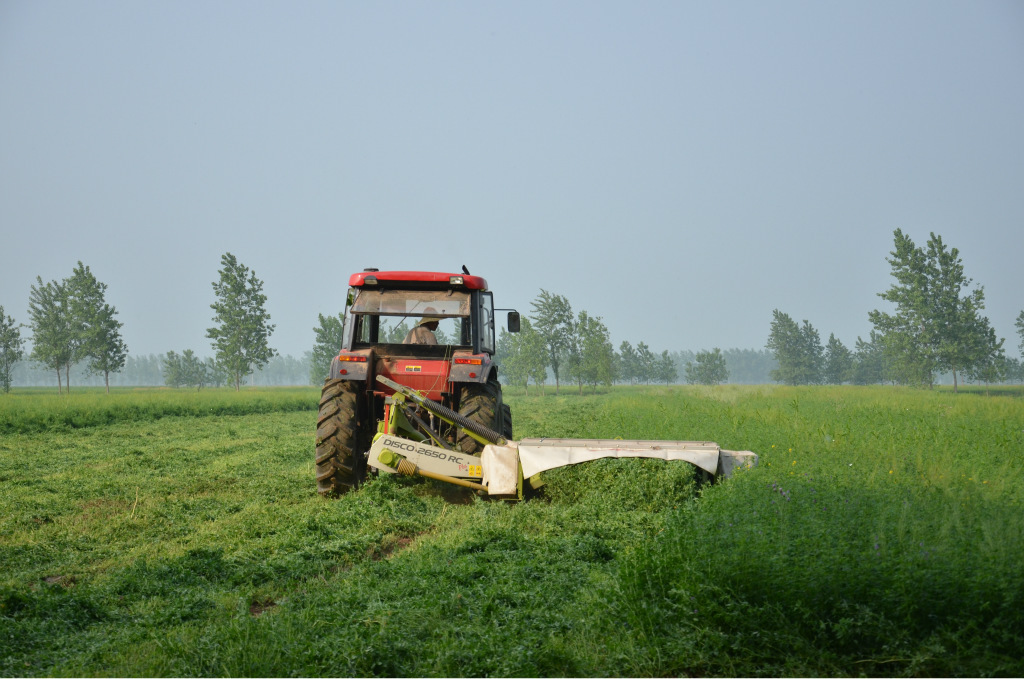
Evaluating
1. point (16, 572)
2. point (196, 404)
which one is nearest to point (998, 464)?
point (16, 572)

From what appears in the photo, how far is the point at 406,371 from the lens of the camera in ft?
28.4

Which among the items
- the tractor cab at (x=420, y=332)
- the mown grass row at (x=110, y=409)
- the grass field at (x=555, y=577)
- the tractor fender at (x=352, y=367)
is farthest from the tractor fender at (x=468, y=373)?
the mown grass row at (x=110, y=409)

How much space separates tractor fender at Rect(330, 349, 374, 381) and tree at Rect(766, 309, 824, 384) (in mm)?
71494

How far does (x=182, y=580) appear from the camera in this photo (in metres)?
5.13

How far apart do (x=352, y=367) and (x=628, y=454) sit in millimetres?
3290

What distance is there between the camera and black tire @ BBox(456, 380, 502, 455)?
814 cm

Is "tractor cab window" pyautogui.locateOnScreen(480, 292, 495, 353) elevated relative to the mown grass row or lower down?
elevated

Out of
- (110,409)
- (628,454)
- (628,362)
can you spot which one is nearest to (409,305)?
(628,454)

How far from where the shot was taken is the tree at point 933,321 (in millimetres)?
47812

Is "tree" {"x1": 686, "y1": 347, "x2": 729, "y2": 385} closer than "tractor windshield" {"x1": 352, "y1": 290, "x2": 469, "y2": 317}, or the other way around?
"tractor windshield" {"x1": 352, "y1": 290, "x2": 469, "y2": 317}

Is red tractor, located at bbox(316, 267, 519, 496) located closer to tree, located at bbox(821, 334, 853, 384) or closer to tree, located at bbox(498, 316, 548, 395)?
tree, located at bbox(498, 316, 548, 395)

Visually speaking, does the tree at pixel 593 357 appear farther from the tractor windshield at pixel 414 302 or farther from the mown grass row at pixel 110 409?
the tractor windshield at pixel 414 302

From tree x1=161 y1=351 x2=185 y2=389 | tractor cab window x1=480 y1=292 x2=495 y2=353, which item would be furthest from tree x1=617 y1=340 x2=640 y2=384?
tractor cab window x1=480 y1=292 x2=495 y2=353

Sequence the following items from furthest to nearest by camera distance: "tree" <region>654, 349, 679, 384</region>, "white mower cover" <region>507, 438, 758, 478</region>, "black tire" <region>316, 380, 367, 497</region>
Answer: "tree" <region>654, 349, 679, 384</region> < "black tire" <region>316, 380, 367, 497</region> < "white mower cover" <region>507, 438, 758, 478</region>
